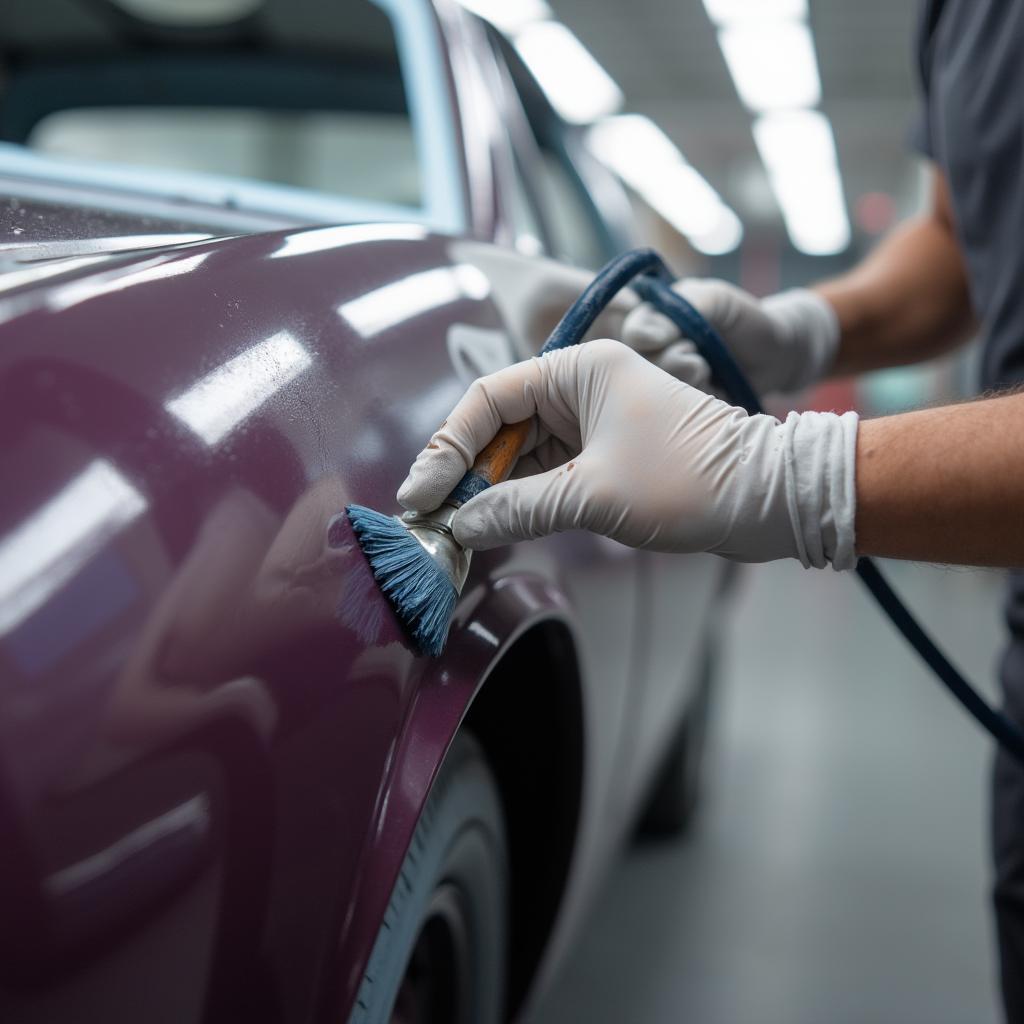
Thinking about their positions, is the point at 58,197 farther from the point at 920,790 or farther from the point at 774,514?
the point at 920,790

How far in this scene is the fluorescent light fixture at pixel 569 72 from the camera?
8273 mm

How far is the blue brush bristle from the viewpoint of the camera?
0.68 metres

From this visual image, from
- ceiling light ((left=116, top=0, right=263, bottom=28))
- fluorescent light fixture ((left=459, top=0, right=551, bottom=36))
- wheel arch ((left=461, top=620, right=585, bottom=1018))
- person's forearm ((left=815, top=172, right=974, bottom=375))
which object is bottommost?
wheel arch ((left=461, top=620, right=585, bottom=1018))

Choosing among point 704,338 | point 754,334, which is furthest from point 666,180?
point 704,338

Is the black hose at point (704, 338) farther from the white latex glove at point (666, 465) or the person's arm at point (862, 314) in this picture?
the person's arm at point (862, 314)

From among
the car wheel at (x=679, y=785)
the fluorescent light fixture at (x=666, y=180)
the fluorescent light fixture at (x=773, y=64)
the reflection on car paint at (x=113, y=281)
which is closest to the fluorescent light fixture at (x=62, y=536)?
the reflection on car paint at (x=113, y=281)

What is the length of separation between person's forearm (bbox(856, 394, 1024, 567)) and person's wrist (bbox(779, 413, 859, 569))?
1 centimetres

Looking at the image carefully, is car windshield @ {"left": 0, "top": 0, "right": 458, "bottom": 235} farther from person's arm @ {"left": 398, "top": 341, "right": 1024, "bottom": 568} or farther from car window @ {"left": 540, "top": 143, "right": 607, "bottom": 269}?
person's arm @ {"left": 398, "top": 341, "right": 1024, "bottom": 568}

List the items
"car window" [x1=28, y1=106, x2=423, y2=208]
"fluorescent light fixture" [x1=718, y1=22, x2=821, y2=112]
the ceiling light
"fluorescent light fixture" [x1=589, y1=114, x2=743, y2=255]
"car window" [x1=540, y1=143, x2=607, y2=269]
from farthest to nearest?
"fluorescent light fixture" [x1=589, y1=114, x2=743, y2=255] → "fluorescent light fixture" [x1=718, y1=22, x2=821, y2=112] → "car window" [x1=540, y1=143, x2=607, y2=269] → the ceiling light → "car window" [x1=28, y1=106, x2=423, y2=208]

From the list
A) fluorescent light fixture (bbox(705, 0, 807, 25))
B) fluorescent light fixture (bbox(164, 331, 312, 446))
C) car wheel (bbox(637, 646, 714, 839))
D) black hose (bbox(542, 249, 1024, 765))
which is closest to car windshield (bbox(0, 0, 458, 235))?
black hose (bbox(542, 249, 1024, 765))

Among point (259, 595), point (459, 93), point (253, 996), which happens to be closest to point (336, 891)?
point (253, 996)

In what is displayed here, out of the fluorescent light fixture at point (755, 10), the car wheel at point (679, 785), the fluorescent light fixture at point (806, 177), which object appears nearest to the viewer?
the car wheel at point (679, 785)

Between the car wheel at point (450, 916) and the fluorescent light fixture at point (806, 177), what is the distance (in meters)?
10.4

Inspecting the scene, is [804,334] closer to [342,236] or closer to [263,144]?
[342,236]
